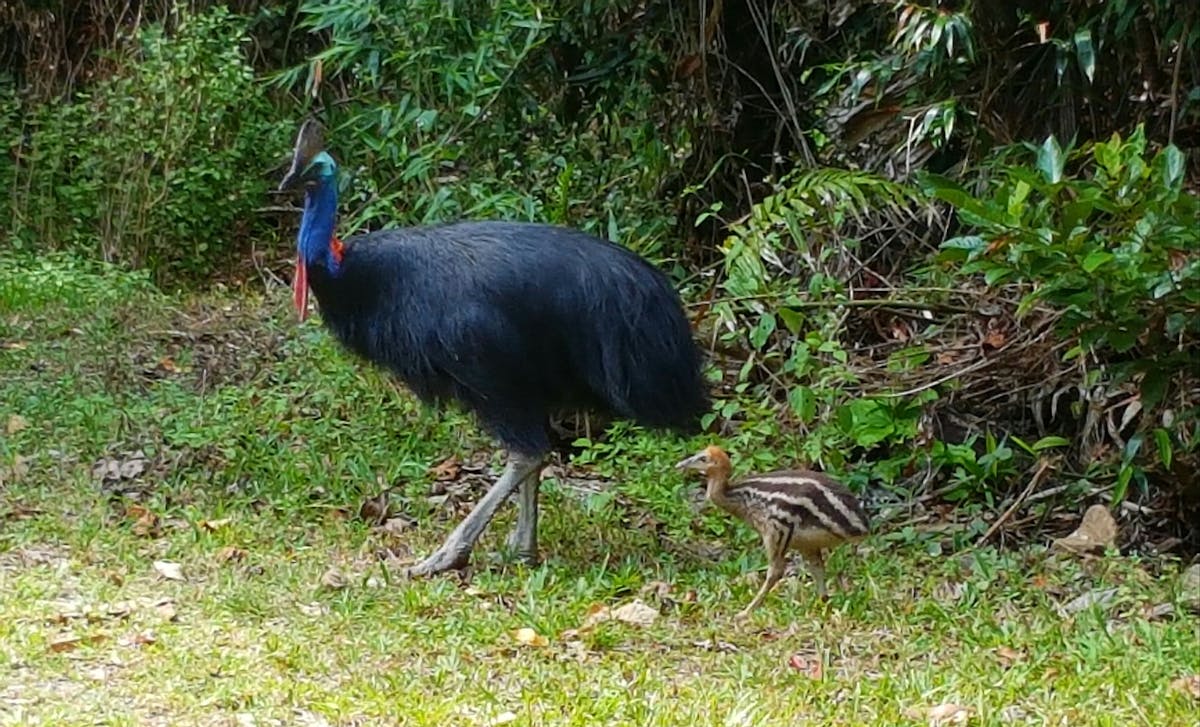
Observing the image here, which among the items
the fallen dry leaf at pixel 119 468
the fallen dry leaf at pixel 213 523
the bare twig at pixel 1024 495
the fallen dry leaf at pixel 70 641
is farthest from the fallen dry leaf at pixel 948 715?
the fallen dry leaf at pixel 119 468

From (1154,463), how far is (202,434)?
9.66ft

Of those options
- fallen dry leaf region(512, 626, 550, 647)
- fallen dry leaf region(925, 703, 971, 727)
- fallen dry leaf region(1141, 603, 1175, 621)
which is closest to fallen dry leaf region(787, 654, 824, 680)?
fallen dry leaf region(925, 703, 971, 727)

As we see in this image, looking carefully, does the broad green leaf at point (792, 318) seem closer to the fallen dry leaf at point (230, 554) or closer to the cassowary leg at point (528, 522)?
the cassowary leg at point (528, 522)

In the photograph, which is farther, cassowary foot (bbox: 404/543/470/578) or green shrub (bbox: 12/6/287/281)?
green shrub (bbox: 12/6/287/281)

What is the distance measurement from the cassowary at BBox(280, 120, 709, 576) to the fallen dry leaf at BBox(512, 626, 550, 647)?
629mm

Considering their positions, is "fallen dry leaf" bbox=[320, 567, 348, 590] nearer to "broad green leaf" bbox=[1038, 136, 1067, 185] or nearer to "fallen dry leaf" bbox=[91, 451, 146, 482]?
"fallen dry leaf" bbox=[91, 451, 146, 482]

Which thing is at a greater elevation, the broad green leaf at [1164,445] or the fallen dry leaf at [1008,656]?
the broad green leaf at [1164,445]

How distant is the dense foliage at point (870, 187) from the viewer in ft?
14.0

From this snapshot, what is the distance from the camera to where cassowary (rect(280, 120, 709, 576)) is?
15.6 ft

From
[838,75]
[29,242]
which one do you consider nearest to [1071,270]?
[838,75]

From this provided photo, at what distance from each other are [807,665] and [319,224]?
1831 millimetres

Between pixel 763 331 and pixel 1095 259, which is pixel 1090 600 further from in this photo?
pixel 763 331

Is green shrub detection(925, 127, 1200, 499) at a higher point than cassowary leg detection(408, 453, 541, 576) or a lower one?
higher

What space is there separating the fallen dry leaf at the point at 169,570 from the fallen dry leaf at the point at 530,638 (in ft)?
3.26
